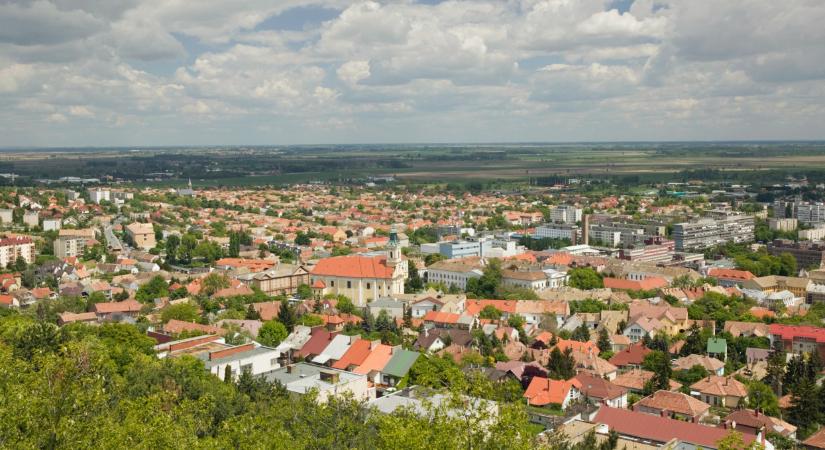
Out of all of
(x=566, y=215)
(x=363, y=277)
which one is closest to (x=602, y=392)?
(x=363, y=277)

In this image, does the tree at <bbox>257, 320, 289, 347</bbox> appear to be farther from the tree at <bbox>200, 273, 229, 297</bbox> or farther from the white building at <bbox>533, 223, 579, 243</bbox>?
the white building at <bbox>533, 223, 579, 243</bbox>

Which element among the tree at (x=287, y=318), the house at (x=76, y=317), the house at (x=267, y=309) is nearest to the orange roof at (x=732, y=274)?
the house at (x=267, y=309)

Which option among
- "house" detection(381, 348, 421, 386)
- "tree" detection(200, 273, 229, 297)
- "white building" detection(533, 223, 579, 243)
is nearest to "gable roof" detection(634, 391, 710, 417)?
"house" detection(381, 348, 421, 386)

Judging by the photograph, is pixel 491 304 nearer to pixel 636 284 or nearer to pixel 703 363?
pixel 636 284

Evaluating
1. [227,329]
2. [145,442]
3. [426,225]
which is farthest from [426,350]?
[426,225]

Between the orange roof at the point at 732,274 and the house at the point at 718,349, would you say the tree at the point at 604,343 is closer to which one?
the house at the point at 718,349

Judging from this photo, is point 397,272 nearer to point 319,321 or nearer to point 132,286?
point 319,321
